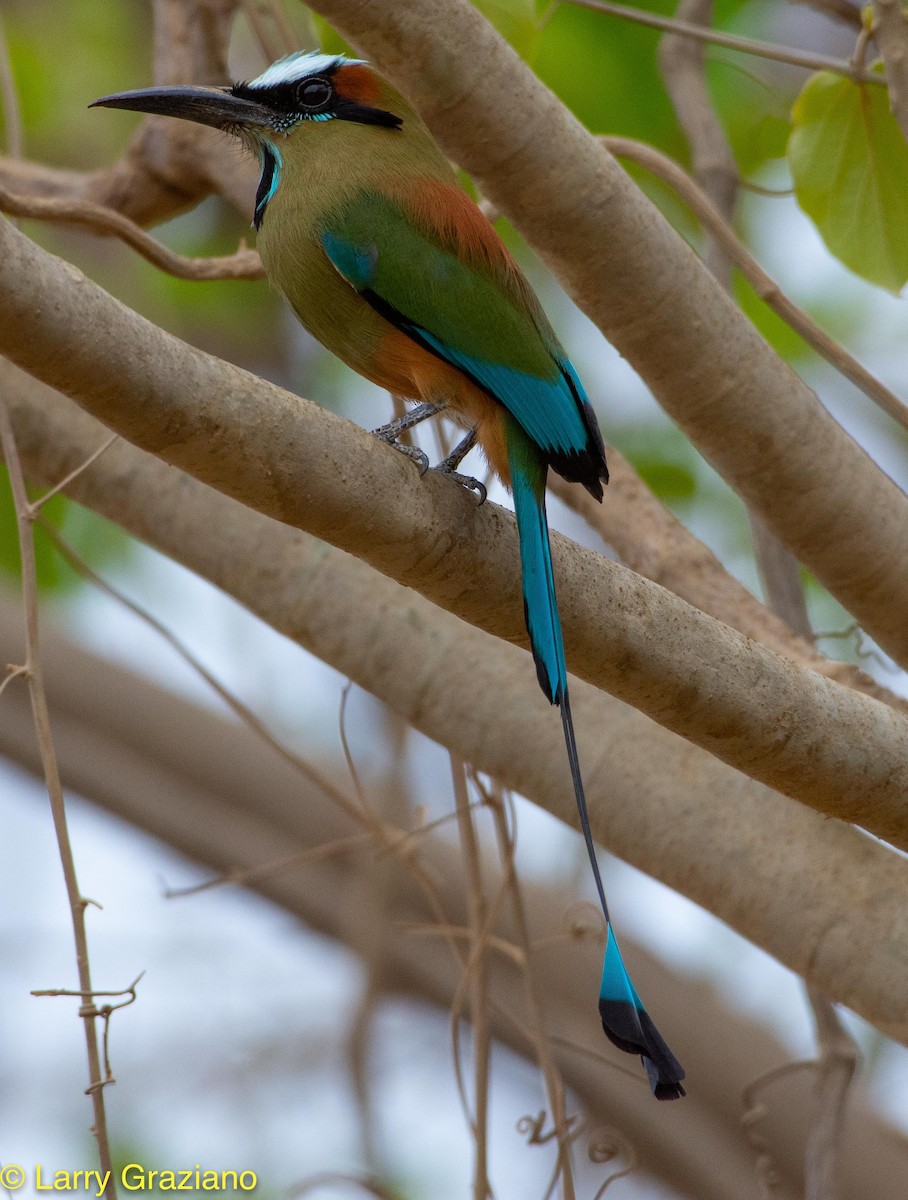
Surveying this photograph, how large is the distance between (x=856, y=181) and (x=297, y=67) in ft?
3.20

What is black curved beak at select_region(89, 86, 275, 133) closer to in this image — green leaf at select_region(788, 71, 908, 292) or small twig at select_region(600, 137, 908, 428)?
small twig at select_region(600, 137, 908, 428)

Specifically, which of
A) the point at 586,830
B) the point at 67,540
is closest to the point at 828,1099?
the point at 586,830

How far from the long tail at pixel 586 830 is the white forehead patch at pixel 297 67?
107 cm

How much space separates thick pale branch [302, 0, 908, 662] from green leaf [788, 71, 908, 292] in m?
0.55

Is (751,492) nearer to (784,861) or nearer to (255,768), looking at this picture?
(784,861)

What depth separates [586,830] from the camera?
181 cm

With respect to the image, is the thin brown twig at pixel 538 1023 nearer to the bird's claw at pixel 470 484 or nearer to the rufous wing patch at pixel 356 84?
the bird's claw at pixel 470 484

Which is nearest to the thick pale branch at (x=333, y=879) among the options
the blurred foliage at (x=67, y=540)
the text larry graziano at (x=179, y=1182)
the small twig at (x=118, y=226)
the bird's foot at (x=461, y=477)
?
the blurred foliage at (x=67, y=540)

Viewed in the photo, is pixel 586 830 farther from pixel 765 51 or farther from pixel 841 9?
pixel 841 9

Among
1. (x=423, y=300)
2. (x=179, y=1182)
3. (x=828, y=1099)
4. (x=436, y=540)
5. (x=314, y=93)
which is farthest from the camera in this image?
(x=179, y=1182)

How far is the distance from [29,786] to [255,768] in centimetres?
83

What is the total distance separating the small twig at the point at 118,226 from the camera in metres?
2.29

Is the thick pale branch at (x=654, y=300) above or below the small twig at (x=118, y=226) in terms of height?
below
